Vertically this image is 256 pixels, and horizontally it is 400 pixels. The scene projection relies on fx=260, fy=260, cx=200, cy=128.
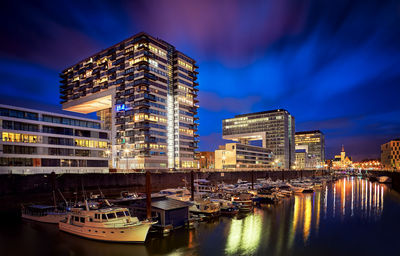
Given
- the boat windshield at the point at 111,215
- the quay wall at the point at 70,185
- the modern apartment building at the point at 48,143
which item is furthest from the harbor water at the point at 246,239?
the modern apartment building at the point at 48,143

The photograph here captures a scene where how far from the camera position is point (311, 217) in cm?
5425

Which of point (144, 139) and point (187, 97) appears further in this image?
point (187, 97)

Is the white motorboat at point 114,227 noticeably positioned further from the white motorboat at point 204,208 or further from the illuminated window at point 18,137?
the illuminated window at point 18,137

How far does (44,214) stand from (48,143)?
4374 centimetres

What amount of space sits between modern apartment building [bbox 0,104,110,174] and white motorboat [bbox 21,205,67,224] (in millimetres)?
25502

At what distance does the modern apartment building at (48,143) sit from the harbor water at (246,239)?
33244mm

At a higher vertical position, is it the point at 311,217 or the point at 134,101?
the point at 134,101

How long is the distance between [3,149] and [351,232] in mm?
84386

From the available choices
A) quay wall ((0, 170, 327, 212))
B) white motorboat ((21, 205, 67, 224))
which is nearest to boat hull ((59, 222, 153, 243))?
white motorboat ((21, 205, 67, 224))

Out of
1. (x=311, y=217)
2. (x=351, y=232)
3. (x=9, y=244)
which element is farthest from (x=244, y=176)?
(x=9, y=244)

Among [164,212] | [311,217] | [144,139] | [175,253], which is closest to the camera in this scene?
[175,253]

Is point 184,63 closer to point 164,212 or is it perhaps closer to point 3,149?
point 3,149

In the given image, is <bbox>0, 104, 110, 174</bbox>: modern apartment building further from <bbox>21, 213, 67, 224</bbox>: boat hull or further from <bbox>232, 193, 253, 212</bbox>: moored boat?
<bbox>232, 193, 253, 212</bbox>: moored boat

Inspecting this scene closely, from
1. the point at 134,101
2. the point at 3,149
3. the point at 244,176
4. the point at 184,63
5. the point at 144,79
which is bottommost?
the point at 244,176
